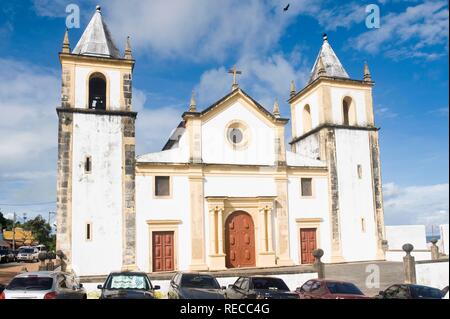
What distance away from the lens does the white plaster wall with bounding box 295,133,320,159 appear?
1146 inches

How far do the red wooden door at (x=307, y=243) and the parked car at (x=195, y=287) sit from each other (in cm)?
1424

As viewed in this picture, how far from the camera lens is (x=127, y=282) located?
12.4 metres

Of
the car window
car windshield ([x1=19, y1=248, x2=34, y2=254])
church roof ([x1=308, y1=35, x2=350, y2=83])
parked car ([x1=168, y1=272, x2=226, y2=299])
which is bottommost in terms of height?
car windshield ([x1=19, y1=248, x2=34, y2=254])

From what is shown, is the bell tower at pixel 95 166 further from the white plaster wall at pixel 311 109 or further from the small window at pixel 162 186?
the white plaster wall at pixel 311 109

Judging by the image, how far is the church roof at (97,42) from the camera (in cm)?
2502

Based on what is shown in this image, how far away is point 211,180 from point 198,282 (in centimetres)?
1269

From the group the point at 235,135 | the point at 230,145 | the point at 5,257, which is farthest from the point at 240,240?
the point at 5,257

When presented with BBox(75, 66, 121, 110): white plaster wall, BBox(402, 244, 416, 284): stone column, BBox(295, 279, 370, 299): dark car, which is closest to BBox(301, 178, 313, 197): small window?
BBox(402, 244, 416, 284): stone column

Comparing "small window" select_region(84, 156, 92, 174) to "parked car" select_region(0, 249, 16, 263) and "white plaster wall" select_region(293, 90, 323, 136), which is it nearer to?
"white plaster wall" select_region(293, 90, 323, 136)

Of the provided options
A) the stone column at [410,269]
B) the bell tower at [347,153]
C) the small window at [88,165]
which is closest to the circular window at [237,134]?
the bell tower at [347,153]

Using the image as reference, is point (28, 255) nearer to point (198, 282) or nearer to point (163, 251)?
point (163, 251)

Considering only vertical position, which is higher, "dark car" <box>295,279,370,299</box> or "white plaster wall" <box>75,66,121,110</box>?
"white plaster wall" <box>75,66,121,110</box>

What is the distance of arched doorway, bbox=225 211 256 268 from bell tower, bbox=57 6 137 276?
17.9 ft
